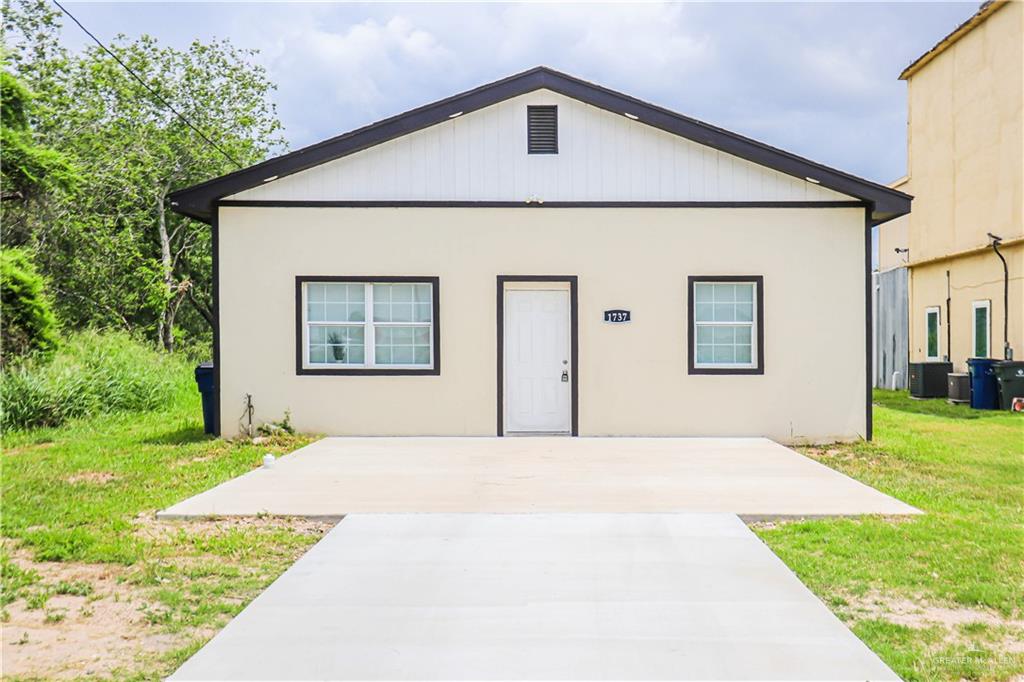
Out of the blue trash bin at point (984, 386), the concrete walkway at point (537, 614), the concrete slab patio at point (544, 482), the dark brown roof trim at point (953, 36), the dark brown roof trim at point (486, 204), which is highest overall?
the dark brown roof trim at point (953, 36)

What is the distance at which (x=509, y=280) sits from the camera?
460 inches

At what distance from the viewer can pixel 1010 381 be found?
15.7 metres

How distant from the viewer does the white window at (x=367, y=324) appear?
11781 mm

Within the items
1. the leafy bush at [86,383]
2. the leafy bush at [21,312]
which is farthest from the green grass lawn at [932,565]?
the leafy bush at [21,312]

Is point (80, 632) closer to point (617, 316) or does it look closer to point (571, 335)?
point (571, 335)

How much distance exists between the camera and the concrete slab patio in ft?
23.4

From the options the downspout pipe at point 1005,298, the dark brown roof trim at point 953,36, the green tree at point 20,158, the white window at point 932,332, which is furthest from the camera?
the white window at point 932,332

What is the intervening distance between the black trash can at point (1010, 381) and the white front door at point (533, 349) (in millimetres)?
9275

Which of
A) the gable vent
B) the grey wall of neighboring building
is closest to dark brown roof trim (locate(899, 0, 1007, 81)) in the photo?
the grey wall of neighboring building

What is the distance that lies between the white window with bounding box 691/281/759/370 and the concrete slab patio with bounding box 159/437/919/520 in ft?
4.08

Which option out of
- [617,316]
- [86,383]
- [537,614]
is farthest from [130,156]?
[537,614]

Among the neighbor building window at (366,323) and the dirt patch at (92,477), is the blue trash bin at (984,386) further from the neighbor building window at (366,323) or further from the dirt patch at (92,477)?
the dirt patch at (92,477)

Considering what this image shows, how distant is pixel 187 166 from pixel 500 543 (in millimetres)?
25514

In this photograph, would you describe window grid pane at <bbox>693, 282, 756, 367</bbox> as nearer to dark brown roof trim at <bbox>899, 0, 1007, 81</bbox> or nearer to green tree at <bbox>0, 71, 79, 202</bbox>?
dark brown roof trim at <bbox>899, 0, 1007, 81</bbox>
